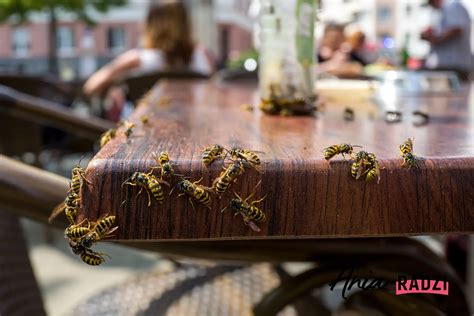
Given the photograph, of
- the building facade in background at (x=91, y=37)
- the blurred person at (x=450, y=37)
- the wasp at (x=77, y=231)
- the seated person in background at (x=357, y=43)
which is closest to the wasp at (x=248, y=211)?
the wasp at (x=77, y=231)

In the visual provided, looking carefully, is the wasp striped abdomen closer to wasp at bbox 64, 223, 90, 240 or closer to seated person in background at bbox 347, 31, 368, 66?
wasp at bbox 64, 223, 90, 240

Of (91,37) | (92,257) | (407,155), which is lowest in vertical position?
(92,257)

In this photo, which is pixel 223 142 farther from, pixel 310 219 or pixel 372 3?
pixel 372 3

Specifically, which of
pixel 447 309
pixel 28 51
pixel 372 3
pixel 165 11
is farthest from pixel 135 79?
pixel 372 3

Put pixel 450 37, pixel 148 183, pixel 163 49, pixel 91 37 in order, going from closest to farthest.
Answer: pixel 148 183 < pixel 163 49 < pixel 450 37 < pixel 91 37

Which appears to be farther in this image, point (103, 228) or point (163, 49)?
point (163, 49)

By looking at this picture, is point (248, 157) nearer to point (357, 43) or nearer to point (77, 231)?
point (77, 231)

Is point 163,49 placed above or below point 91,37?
below

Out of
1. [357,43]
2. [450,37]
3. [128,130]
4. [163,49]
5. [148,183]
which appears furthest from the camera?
[357,43]

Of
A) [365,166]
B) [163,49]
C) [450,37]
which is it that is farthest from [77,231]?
[450,37]
